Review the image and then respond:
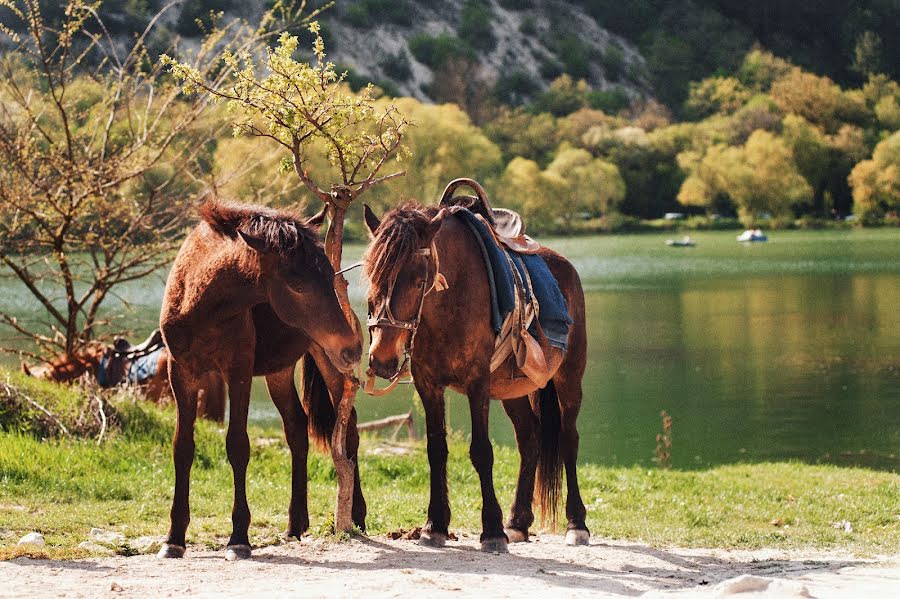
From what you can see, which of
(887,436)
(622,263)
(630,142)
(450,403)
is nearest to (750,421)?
(887,436)

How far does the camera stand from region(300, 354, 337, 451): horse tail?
26.4 feet

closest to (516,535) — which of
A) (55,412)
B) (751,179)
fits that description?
(55,412)

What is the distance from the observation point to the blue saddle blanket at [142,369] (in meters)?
13.6

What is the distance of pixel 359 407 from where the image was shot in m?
22.5

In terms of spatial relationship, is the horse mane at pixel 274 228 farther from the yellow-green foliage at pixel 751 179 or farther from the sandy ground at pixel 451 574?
the yellow-green foliage at pixel 751 179

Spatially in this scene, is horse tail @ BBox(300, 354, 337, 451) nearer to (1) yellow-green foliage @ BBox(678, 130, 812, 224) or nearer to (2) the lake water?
(2) the lake water

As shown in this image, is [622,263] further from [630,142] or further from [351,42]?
[351,42]

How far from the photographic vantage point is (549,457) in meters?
8.38

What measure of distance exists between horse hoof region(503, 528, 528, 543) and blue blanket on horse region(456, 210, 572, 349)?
1331mm

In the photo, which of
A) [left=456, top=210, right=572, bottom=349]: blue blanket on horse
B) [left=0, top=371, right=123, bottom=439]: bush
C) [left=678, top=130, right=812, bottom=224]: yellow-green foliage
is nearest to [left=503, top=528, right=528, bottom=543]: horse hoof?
[left=456, top=210, right=572, bottom=349]: blue blanket on horse

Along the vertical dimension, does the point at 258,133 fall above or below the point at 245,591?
above

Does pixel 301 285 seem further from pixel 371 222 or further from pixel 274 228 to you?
pixel 371 222

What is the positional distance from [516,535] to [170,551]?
2.47m

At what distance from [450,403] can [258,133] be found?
15574 millimetres
